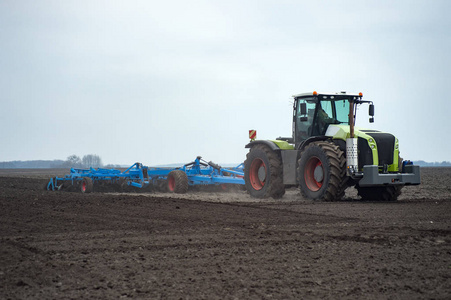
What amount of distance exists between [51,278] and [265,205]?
8.11 m

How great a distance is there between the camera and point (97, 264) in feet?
20.1

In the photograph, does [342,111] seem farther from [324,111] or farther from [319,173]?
[319,173]

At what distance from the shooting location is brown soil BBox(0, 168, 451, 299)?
16.8 ft

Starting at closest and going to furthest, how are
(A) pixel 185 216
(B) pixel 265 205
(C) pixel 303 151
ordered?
(A) pixel 185 216 < (B) pixel 265 205 < (C) pixel 303 151

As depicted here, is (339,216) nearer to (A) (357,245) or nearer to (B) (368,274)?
(A) (357,245)

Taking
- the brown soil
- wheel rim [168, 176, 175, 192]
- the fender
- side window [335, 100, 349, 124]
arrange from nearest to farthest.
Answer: the brown soil < the fender < side window [335, 100, 349, 124] < wheel rim [168, 176, 175, 192]

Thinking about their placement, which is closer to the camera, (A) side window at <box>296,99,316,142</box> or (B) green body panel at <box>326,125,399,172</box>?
(B) green body panel at <box>326,125,399,172</box>

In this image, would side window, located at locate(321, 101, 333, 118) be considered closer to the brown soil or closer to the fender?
the fender

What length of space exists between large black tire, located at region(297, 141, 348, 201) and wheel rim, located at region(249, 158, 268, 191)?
1.78 meters

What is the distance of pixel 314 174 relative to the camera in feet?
47.4

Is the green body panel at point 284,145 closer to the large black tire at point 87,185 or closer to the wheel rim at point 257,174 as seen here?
the wheel rim at point 257,174

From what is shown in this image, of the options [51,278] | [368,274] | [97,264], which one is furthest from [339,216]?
[51,278]

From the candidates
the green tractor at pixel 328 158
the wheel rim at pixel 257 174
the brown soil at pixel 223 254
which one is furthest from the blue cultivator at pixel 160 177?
the brown soil at pixel 223 254

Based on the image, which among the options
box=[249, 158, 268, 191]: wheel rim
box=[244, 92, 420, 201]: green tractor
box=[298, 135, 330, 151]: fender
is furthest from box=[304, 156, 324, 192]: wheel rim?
box=[249, 158, 268, 191]: wheel rim
